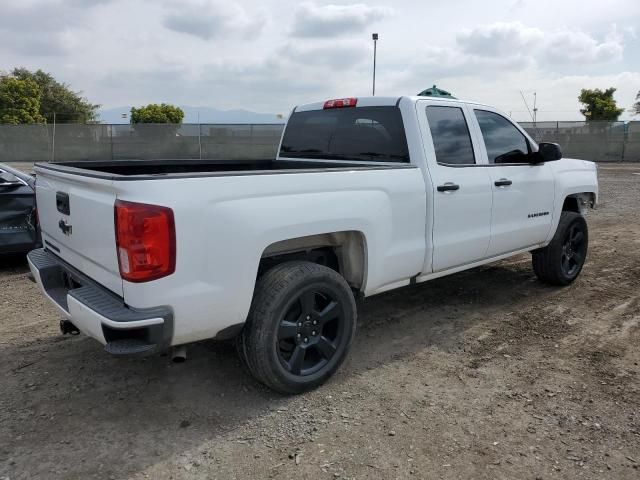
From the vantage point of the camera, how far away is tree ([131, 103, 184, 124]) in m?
43.0

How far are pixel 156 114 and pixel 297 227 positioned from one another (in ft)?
141

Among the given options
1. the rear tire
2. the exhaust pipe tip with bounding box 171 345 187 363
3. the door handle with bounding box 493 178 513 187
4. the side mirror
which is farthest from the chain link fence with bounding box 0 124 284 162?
the exhaust pipe tip with bounding box 171 345 187 363

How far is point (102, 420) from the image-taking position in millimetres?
3199

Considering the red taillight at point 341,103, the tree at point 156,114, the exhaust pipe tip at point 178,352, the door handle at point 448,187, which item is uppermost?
the tree at point 156,114

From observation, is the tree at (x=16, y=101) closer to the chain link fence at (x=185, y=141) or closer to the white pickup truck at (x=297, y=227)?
the chain link fence at (x=185, y=141)

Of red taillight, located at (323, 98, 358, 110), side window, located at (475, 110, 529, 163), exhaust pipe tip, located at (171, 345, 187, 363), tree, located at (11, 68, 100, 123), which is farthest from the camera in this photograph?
tree, located at (11, 68, 100, 123)

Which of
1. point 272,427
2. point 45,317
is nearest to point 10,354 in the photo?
point 45,317

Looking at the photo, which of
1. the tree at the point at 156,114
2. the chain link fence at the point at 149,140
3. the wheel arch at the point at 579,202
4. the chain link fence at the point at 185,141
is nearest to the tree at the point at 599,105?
the chain link fence at the point at 185,141

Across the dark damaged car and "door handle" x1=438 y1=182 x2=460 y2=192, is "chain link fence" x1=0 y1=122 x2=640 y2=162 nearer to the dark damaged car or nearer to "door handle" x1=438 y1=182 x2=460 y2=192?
the dark damaged car

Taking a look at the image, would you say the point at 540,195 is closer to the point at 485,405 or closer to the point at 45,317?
the point at 485,405

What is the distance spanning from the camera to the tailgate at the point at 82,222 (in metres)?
2.84

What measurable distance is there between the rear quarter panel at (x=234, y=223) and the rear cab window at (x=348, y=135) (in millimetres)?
649

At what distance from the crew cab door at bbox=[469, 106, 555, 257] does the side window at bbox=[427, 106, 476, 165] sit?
21 centimetres

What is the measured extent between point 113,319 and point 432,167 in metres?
2.50
